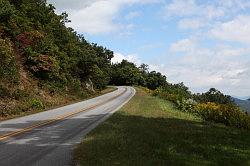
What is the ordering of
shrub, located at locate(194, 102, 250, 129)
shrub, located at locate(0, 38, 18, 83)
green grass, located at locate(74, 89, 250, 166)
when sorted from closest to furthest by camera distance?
1. green grass, located at locate(74, 89, 250, 166)
2. shrub, located at locate(194, 102, 250, 129)
3. shrub, located at locate(0, 38, 18, 83)

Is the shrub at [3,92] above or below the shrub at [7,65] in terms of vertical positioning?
below

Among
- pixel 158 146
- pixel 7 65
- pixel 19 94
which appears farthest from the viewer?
pixel 7 65

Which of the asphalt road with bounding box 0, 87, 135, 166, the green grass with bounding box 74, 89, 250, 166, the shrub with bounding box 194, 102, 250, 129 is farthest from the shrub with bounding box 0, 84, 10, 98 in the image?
the shrub with bounding box 194, 102, 250, 129

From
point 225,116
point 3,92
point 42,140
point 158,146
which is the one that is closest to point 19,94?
point 3,92

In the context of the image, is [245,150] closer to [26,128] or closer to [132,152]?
[132,152]

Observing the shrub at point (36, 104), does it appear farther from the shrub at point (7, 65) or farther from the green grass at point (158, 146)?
the green grass at point (158, 146)

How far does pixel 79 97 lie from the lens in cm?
5603

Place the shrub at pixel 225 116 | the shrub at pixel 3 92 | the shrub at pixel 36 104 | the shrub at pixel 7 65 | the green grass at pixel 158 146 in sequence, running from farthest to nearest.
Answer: the shrub at pixel 36 104 → the shrub at pixel 7 65 → the shrub at pixel 3 92 → the shrub at pixel 225 116 → the green grass at pixel 158 146

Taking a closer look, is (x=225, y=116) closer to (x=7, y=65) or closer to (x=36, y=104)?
(x=36, y=104)

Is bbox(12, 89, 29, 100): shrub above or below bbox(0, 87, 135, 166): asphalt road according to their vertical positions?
above

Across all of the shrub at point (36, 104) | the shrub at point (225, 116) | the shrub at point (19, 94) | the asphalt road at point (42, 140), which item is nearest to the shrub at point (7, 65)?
the shrub at point (19, 94)

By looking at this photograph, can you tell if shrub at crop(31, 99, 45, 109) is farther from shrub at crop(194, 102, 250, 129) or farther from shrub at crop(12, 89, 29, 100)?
shrub at crop(194, 102, 250, 129)

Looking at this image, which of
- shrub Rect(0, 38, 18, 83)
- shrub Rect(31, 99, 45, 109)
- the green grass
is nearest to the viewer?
the green grass

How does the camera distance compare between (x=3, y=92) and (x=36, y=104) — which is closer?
(x=3, y=92)
